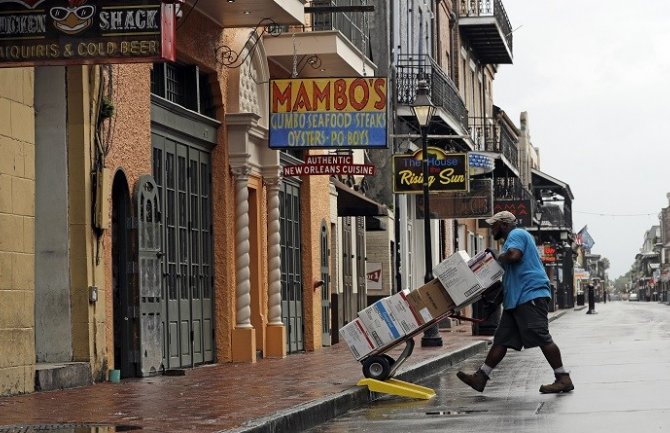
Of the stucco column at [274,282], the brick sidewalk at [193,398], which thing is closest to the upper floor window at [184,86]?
the stucco column at [274,282]

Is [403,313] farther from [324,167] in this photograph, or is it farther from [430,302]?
[324,167]

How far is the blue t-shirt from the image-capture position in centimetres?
1425

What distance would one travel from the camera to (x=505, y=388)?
50.1 ft

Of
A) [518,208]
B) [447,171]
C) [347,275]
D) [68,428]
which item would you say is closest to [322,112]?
[347,275]

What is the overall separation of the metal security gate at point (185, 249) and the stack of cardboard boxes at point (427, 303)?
11.9 ft

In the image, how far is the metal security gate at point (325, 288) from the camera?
1041 inches

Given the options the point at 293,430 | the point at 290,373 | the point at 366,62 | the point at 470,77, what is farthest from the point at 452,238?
the point at 293,430

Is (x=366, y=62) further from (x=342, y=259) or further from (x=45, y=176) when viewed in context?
(x=45, y=176)

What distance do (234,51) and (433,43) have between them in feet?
68.2

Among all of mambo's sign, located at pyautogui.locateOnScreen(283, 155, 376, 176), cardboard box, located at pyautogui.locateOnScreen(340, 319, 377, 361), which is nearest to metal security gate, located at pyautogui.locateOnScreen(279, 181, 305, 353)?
mambo's sign, located at pyautogui.locateOnScreen(283, 155, 376, 176)

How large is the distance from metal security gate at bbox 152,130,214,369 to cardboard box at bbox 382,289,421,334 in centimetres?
391

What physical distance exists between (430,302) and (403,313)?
0.28m

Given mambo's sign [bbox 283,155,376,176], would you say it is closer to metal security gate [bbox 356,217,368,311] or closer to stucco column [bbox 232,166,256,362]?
stucco column [bbox 232,166,256,362]

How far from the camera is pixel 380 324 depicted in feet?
48.0
